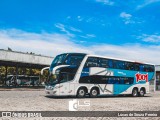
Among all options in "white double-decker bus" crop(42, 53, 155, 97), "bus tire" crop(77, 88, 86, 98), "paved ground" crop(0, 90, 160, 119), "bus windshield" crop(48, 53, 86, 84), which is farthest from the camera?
"bus tire" crop(77, 88, 86, 98)

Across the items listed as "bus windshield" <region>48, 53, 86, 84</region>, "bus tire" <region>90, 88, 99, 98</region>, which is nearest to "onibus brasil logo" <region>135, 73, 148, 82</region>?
"bus tire" <region>90, 88, 99, 98</region>

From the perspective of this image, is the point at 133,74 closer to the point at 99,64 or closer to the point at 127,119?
the point at 99,64

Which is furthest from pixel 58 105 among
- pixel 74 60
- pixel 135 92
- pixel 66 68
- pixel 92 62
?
pixel 135 92

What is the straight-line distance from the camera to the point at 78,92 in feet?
73.8

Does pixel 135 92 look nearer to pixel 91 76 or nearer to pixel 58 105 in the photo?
pixel 91 76

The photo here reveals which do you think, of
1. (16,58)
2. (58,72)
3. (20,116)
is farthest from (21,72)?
(20,116)

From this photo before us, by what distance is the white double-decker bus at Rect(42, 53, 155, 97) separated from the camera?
21484 mm

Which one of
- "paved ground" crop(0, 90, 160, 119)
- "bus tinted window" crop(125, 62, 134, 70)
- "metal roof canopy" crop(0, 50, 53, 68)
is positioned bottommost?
"paved ground" crop(0, 90, 160, 119)

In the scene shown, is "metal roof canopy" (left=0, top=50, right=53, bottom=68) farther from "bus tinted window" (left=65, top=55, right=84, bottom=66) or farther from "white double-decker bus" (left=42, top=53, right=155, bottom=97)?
"bus tinted window" (left=65, top=55, right=84, bottom=66)

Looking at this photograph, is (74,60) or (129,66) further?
(129,66)

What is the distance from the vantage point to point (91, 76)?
23.0 m

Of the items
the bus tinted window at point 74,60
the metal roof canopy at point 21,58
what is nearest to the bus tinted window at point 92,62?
the bus tinted window at point 74,60

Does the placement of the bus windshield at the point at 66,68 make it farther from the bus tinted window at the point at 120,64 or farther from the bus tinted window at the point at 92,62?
the bus tinted window at the point at 120,64

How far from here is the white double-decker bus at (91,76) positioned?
21.5 m
